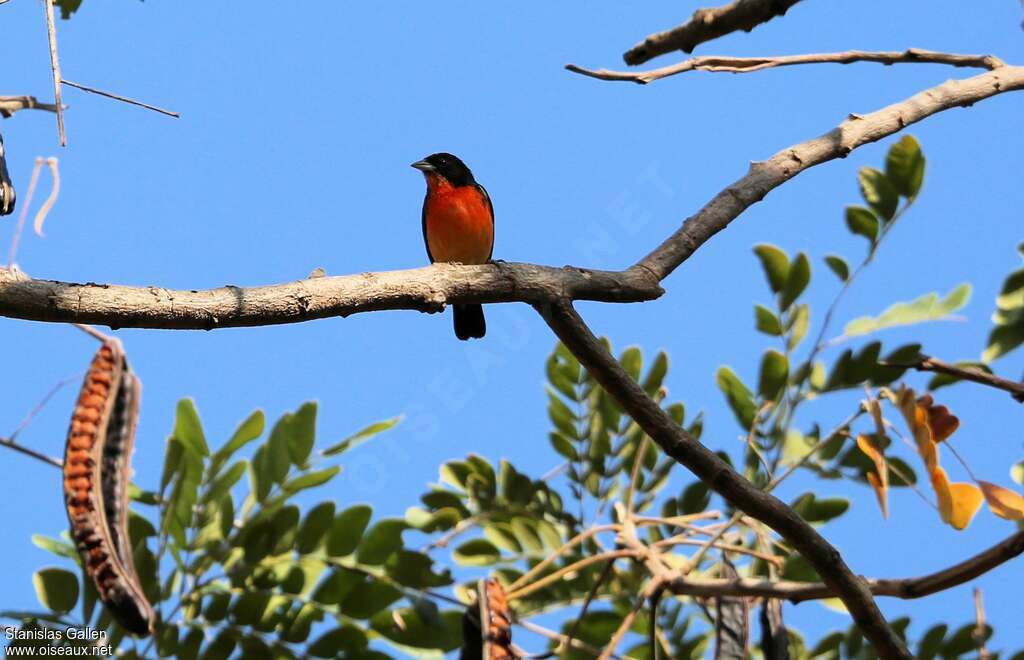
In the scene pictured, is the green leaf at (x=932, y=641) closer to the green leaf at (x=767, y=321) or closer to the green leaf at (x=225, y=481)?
the green leaf at (x=767, y=321)

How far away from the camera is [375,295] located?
3.09 metres

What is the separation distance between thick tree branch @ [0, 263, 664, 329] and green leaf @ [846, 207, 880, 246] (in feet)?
4.05

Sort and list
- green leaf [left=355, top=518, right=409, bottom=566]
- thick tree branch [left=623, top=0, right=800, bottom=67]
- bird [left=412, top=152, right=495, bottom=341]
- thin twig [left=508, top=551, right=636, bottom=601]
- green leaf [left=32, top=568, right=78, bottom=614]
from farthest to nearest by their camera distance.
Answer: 1. bird [left=412, top=152, right=495, bottom=341]
2. green leaf [left=355, top=518, right=409, bottom=566]
3. green leaf [left=32, top=568, right=78, bottom=614]
4. thin twig [left=508, top=551, right=636, bottom=601]
5. thick tree branch [left=623, top=0, right=800, bottom=67]

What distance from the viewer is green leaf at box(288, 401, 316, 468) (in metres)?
4.50

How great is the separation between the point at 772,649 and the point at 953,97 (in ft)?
6.38

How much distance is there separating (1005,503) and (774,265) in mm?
1755

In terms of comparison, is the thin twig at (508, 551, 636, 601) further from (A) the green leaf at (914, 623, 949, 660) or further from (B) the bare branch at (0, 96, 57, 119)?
(B) the bare branch at (0, 96, 57, 119)

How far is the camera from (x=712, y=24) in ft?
8.31

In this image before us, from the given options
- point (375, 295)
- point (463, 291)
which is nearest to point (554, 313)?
point (463, 291)

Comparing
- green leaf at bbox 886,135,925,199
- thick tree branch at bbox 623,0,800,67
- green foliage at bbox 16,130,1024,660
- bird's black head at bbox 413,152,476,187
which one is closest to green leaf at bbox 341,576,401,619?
green foliage at bbox 16,130,1024,660

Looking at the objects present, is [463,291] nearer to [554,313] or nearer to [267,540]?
[554,313]

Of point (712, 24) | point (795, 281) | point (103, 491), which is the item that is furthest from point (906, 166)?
point (103, 491)

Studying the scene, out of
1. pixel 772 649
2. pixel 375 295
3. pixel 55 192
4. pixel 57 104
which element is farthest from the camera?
pixel 772 649

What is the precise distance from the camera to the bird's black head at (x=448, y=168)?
25.6 ft
